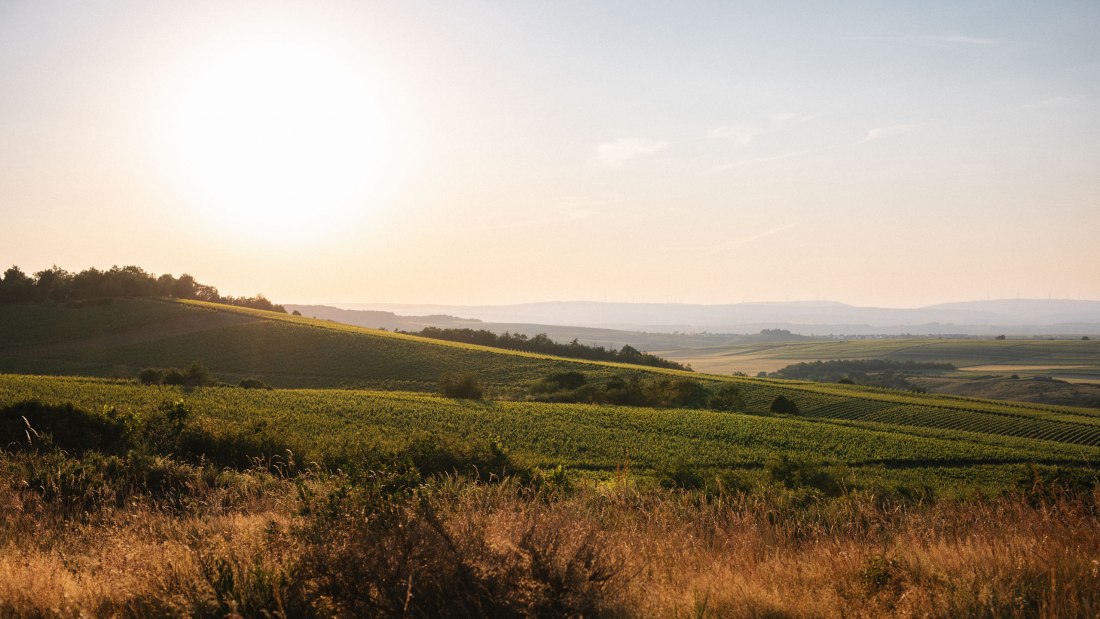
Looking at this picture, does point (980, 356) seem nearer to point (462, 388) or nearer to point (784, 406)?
point (784, 406)

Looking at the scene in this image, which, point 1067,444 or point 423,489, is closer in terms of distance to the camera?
point 423,489

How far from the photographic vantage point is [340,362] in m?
74.9

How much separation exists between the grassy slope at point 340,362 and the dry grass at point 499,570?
42.9 metres

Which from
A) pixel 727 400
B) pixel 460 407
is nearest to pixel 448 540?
pixel 460 407

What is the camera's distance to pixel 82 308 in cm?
9106

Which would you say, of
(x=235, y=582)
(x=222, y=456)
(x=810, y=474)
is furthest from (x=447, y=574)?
(x=810, y=474)

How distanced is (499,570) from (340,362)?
74103 mm

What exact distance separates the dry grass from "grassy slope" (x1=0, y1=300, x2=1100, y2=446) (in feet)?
141

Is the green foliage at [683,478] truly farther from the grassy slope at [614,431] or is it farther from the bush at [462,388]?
the bush at [462,388]

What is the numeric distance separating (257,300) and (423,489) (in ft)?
473

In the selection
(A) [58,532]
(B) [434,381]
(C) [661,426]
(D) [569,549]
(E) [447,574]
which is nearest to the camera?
(E) [447,574]

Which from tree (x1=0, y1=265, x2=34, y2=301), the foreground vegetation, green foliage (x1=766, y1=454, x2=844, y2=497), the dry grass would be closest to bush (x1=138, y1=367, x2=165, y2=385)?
green foliage (x1=766, y1=454, x2=844, y2=497)

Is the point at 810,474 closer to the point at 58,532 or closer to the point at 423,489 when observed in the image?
the point at 423,489

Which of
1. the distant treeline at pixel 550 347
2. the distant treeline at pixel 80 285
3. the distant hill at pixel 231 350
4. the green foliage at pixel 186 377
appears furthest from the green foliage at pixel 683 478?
the distant treeline at pixel 80 285
